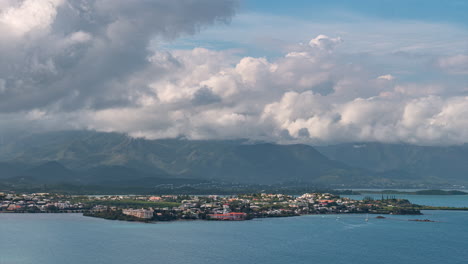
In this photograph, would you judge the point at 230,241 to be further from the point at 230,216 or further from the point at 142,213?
the point at 230,216

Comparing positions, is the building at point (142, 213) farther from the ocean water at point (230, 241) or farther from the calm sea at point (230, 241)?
the ocean water at point (230, 241)

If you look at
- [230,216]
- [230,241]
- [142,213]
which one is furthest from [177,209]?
[230,241]

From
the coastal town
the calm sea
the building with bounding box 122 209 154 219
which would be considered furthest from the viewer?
the coastal town

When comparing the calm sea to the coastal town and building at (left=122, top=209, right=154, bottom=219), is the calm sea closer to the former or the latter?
building at (left=122, top=209, right=154, bottom=219)

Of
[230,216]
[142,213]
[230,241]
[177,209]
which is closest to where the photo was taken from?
[230,241]

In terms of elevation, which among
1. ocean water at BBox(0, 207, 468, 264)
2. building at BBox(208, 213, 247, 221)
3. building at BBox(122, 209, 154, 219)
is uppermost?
building at BBox(122, 209, 154, 219)

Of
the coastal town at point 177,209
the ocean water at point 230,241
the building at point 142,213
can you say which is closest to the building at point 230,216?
the coastal town at point 177,209

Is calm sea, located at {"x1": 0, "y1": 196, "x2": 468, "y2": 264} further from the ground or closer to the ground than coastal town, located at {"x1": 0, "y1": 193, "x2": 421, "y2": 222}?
closer to the ground

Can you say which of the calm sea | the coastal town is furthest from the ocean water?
the coastal town
